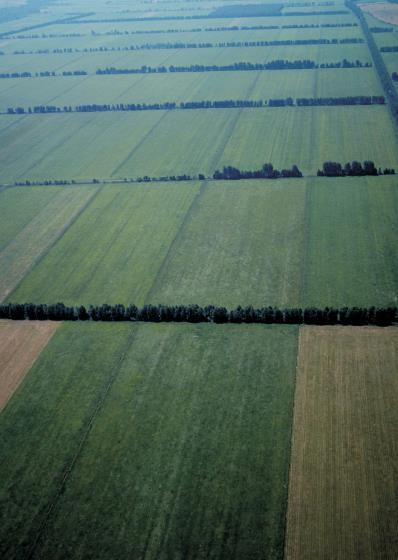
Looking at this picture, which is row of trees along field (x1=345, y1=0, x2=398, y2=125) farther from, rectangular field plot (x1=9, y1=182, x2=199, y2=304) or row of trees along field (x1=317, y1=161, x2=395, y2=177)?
rectangular field plot (x1=9, y1=182, x2=199, y2=304)

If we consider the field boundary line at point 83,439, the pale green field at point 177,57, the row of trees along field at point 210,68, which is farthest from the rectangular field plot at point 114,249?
the pale green field at point 177,57

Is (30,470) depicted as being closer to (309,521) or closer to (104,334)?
(104,334)

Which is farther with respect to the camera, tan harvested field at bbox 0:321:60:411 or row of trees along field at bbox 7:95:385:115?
row of trees along field at bbox 7:95:385:115

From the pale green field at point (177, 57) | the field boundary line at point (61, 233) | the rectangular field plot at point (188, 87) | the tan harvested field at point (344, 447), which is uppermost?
the pale green field at point (177, 57)

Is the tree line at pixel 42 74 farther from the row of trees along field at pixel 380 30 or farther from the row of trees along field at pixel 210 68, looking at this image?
the row of trees along field at pixel 380 30

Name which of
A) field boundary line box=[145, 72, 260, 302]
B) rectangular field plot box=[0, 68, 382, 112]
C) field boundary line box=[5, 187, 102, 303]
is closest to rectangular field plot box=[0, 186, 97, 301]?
field boundary line box=[5, 187, 102, 303]

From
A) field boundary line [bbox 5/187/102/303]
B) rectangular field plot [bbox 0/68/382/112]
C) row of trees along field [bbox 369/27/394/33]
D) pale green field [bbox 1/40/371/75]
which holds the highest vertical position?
row of trees along field [bbox 369/27/394/33]

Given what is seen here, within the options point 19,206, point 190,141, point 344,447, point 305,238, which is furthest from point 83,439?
point 190,141
